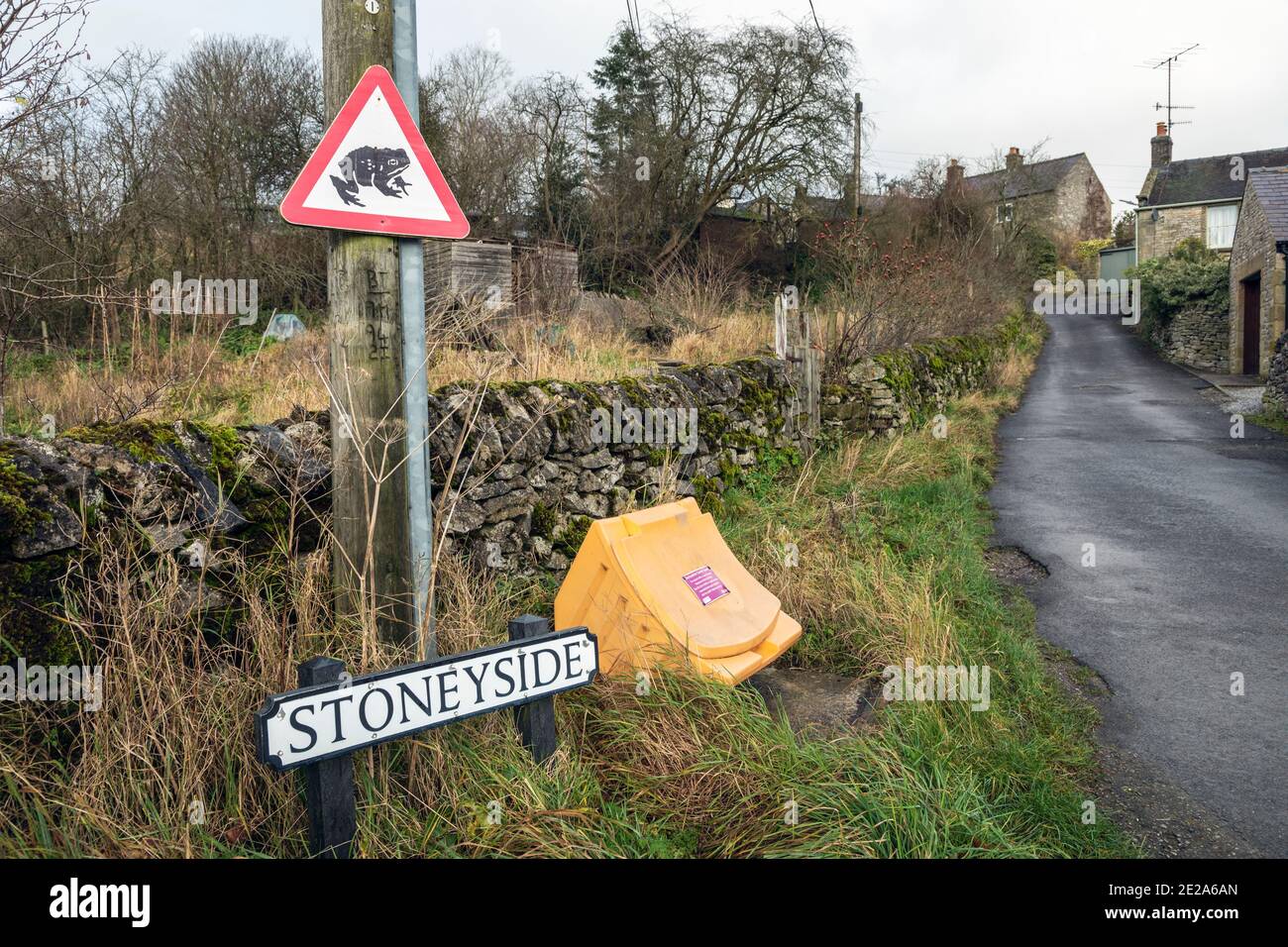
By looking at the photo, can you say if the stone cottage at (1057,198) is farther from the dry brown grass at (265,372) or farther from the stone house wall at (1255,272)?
the dry brown grass at (265,372)

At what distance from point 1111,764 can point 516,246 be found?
14066mm

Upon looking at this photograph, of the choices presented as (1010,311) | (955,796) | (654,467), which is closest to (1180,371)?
(1010,311)

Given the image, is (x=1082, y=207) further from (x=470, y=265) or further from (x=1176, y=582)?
(x=1176, y=582)

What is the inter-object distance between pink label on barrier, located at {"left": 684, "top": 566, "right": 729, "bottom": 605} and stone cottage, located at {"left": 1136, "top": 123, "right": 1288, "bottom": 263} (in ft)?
145

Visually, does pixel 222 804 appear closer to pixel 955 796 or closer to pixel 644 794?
pixel 644 794

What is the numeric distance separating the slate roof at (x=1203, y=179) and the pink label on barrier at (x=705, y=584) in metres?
47.0

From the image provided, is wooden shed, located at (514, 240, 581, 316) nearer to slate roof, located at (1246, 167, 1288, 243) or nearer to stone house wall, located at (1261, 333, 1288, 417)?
stone house wall, located at (1261, 333, 1288, 417)

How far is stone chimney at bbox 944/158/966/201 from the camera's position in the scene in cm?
3098

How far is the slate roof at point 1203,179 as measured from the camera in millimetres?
42750

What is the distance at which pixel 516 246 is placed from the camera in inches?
651

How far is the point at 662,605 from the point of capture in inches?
165

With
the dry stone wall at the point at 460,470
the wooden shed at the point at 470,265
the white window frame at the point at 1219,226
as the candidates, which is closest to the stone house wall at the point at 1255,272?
the wooden shed at the point at 470,265

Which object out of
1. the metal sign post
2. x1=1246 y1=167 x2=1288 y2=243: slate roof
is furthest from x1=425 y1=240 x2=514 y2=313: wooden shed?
x1=1246 y1=167 x2=1288 y2=243: slate roof

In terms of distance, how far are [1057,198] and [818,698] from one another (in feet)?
190
